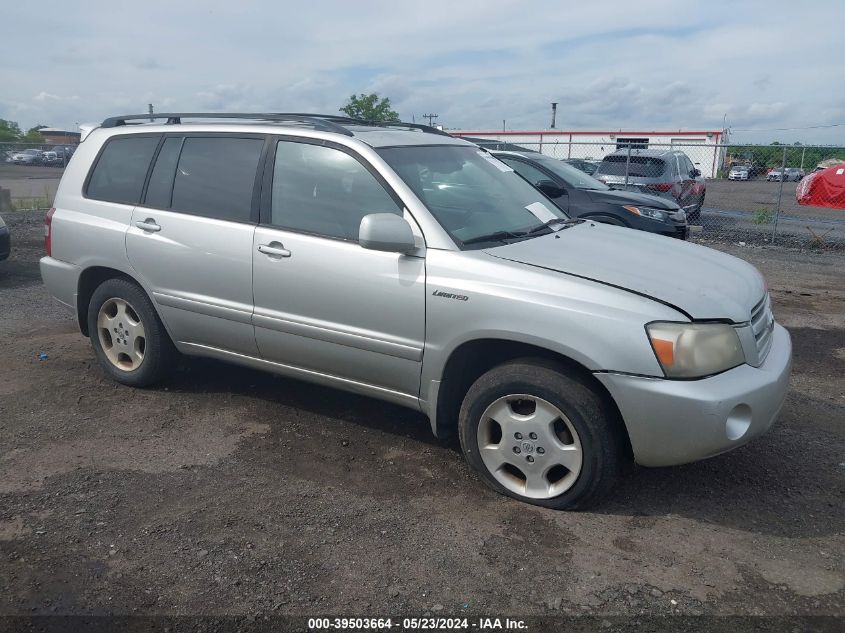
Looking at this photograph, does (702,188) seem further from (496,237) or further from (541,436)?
(541,436)

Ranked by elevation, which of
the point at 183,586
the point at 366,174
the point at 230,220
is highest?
the point at 366,174

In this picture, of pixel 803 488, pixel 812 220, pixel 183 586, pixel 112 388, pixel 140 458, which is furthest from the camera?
pixel 812 220

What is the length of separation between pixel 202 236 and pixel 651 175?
39.1 ft

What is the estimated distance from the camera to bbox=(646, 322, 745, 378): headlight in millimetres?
3164

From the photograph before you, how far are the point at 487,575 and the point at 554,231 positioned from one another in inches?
82.0

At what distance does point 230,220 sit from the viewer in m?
4.38

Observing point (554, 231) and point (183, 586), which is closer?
point (183, 586)

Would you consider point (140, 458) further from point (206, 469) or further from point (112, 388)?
point (112, 388)

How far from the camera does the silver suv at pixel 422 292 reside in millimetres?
3270

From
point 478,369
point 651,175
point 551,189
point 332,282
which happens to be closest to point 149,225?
point 332,282

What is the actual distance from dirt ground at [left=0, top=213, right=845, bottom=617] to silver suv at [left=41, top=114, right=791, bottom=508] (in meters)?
0.33

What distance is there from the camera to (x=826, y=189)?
14258 millimetres

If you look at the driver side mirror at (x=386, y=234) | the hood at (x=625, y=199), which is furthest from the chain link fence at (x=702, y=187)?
the driver side mirror at (x=386, y=234)

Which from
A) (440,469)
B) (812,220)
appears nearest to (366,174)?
(440,469)
